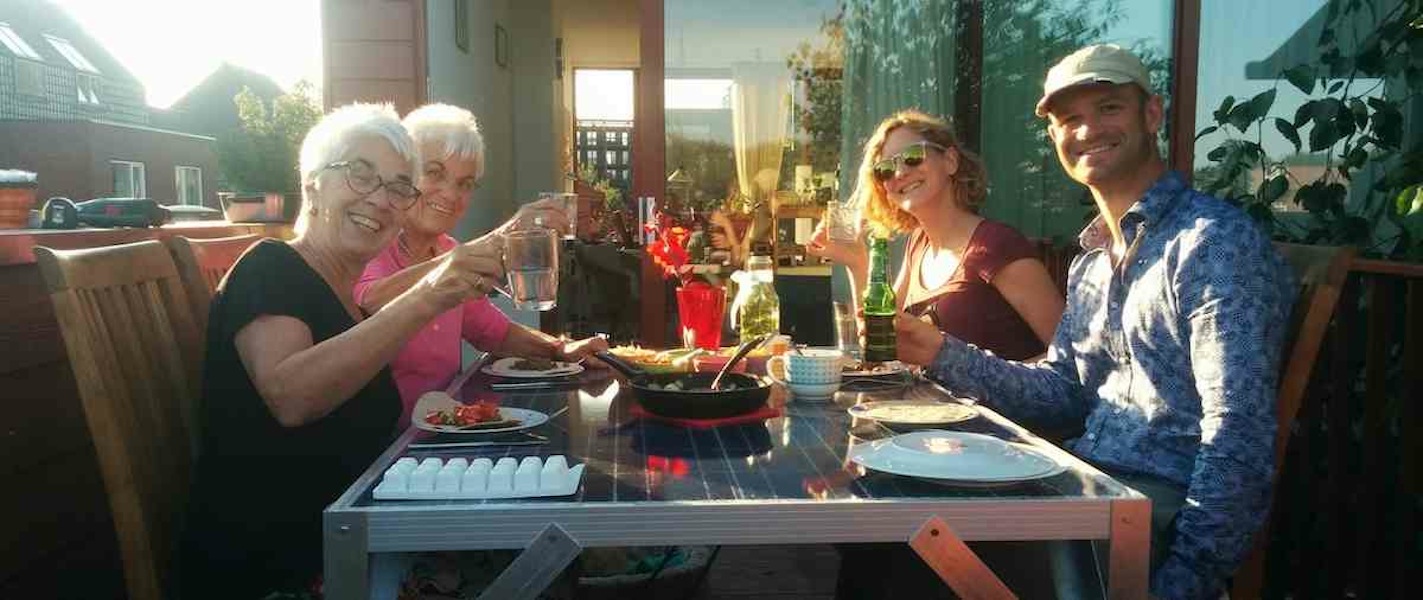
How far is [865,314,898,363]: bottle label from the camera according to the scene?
1839 millimetres

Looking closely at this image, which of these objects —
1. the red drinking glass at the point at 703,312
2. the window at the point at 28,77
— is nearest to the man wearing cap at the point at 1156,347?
the red drinking glass at the point at 703,312

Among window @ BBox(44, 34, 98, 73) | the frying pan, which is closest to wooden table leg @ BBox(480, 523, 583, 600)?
the frying pan

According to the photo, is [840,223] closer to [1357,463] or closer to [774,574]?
[774,574]

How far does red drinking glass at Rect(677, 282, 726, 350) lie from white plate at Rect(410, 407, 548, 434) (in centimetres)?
83

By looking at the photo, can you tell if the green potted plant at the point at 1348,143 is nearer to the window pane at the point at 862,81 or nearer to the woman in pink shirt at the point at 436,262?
the window pane at the point at 862,81

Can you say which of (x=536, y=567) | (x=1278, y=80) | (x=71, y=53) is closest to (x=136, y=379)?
(x=536, y=567)

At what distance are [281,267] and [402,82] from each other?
2.97 metres

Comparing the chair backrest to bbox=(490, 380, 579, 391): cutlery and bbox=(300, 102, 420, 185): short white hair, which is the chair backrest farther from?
bbox=(490, 380, 579, 391): cutlery

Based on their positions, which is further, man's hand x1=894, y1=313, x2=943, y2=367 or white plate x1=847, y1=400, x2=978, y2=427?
man's hand x1=894, y1=313, x2=943, y2=367

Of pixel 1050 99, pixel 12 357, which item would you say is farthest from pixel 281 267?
pixel 1050 99

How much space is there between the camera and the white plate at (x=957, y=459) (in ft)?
3.97

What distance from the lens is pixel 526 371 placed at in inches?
89.1

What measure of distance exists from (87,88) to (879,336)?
9.57m

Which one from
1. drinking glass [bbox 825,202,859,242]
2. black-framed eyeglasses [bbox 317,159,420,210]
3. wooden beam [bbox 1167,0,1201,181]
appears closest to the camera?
black-framed eyeglasses [bbox 317,159,420,210]
